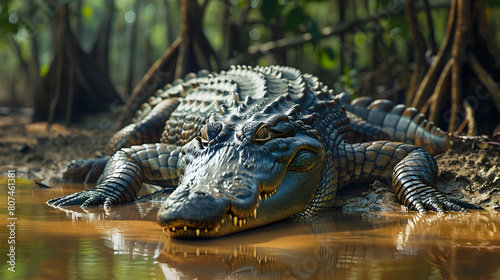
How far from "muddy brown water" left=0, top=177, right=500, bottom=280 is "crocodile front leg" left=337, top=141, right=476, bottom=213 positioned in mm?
236

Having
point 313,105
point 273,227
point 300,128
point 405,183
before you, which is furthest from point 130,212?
point 405,183

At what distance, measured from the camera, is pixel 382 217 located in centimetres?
311

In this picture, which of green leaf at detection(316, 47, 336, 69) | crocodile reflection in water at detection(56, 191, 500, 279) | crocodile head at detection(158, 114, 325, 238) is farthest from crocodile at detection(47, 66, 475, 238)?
green leaf at detection(316, 47, 336, 69)

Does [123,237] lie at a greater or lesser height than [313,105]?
lesser

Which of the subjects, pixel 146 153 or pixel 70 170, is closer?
pixel 146 153

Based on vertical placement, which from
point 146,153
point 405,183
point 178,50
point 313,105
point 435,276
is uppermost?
point 178,50

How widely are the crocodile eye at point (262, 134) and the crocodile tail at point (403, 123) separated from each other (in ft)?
6.36

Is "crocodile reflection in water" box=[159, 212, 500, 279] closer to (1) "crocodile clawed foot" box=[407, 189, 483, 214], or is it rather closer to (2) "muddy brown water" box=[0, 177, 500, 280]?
(2) "muddy brown water" box=[0, 177, 500, 280]

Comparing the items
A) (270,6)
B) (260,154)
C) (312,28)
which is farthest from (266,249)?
(312,28)

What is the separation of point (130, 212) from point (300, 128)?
126 cm

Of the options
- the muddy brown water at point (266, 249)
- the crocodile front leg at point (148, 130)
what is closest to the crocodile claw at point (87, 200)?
the muddy brown water at point (266, 249)

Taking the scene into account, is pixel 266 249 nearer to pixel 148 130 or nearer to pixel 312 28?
pixel 148 130

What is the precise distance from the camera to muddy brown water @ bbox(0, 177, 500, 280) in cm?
181

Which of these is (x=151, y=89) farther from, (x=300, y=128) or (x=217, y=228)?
(x=217, y=228)
